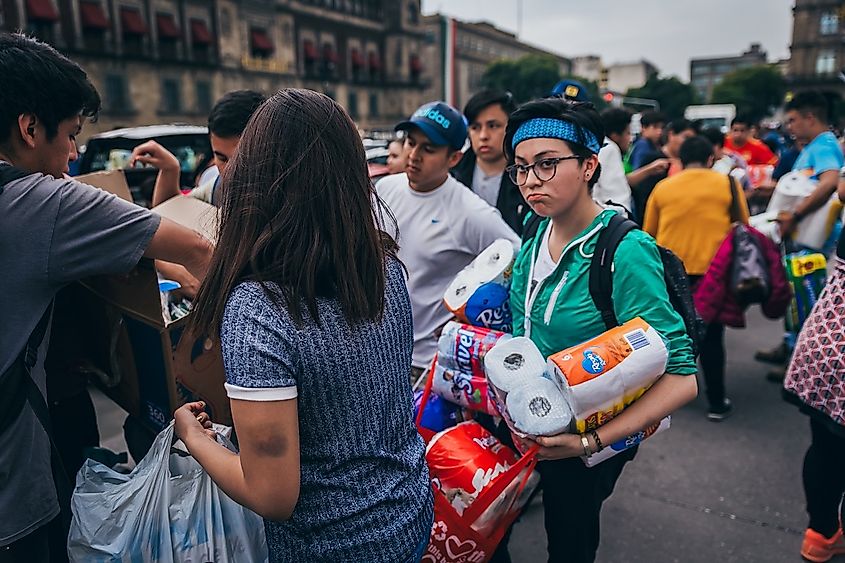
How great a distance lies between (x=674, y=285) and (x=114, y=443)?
3661mm

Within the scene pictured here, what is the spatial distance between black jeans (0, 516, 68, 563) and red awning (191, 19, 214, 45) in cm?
3743

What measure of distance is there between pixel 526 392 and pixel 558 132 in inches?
32.4

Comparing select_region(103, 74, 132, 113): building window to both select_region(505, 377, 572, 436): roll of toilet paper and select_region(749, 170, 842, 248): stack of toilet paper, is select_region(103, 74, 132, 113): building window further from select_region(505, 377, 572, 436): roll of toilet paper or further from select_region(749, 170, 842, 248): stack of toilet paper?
select_region(505, 377, 572, 436): roll of toilet paper

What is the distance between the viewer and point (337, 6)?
4431 cm

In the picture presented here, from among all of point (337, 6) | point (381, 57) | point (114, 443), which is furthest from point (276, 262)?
point (381, 57)

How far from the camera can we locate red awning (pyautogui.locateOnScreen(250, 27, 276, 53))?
37.5 m

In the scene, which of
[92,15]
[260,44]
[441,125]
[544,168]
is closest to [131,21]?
[92,15]

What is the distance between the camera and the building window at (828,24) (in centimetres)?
5125

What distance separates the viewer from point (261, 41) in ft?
124

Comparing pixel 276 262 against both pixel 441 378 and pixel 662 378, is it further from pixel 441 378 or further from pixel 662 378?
pixel 662 378

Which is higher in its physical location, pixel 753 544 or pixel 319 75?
pixel 319 75

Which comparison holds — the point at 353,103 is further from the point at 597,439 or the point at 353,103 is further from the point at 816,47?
the point at 597,439

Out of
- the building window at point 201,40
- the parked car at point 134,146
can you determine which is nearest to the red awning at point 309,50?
the building window at point 201,40

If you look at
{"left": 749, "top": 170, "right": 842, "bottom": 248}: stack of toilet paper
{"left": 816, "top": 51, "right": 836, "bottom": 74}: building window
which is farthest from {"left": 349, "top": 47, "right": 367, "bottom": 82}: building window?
{"left": 749, "top": 170, "right": 842, "bottom": 248}: stack of toilet paper
